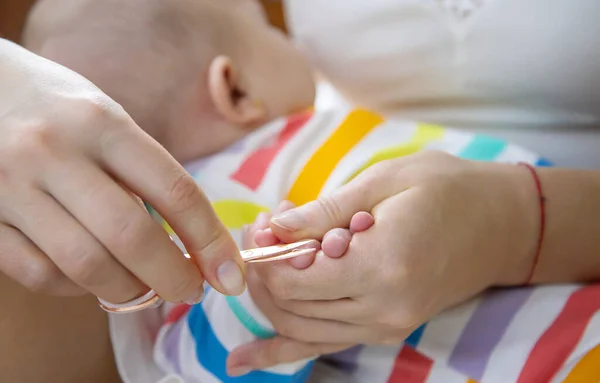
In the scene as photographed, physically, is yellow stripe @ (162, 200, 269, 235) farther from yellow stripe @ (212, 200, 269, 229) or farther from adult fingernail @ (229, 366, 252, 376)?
adult fingernail @ (229, 366, 252, 376)

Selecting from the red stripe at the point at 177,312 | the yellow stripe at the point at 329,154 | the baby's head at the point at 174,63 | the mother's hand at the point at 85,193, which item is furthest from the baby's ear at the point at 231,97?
the mother's hand at the point at 85,193

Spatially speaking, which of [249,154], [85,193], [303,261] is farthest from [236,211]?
[85,193]

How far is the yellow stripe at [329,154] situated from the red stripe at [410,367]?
19 cm

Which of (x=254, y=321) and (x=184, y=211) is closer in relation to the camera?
(x=184, y=211)

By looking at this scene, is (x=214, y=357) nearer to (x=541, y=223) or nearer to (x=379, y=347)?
(x=379, y=347)

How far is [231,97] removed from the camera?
2.60ft

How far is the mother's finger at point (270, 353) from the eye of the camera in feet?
1.82

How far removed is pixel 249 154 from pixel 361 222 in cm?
28

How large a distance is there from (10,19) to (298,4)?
0.39 m

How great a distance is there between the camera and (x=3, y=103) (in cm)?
39

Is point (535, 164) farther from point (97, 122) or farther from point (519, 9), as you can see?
point (97, 122)

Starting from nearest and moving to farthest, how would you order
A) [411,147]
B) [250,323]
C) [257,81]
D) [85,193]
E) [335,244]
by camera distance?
1. [85,193]
2. [335,244]
3. [250,323]
4. [411,147]
5. [257,81]

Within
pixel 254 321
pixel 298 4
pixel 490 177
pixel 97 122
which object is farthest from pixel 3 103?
pixel 298 4

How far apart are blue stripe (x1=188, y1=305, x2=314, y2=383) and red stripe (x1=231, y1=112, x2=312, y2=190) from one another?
0.52 ft
